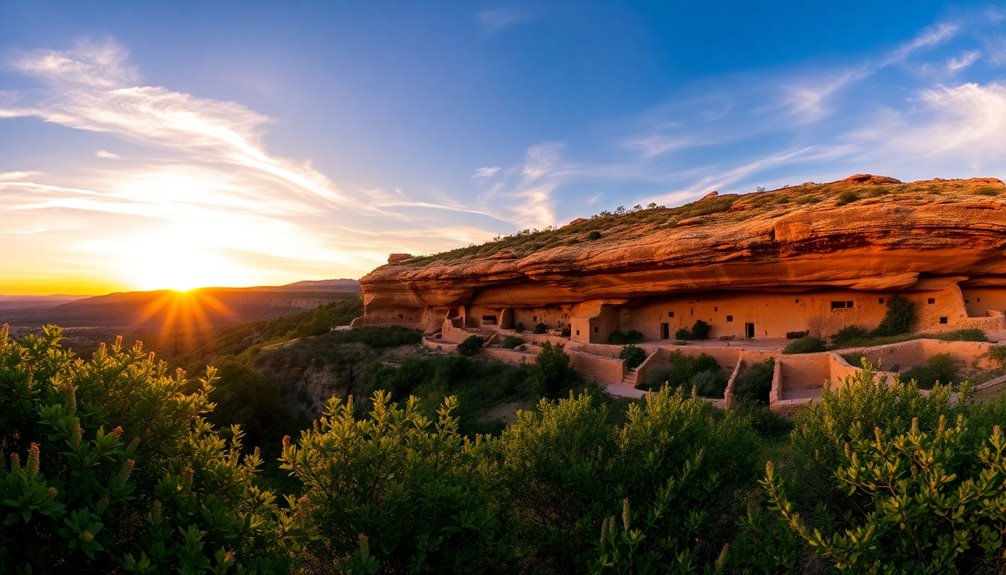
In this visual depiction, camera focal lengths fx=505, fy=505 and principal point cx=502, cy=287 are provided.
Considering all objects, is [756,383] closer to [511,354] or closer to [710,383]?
[710,383]

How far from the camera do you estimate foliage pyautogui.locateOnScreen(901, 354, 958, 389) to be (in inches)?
523

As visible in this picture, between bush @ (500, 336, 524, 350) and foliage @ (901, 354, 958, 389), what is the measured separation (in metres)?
15.1

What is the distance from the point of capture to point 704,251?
18125 millimetres

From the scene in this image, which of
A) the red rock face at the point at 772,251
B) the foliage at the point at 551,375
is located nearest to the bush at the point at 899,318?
the red rock face at the point at 772,251

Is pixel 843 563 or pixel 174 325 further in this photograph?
pixel 174 325

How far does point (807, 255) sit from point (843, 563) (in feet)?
50.5

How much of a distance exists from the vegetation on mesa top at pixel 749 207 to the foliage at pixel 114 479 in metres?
18.9

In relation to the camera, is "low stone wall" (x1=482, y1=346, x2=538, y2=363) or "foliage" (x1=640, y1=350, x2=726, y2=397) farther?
"low stone wall" (x1=482, y1=346, x2=538, y2=363)

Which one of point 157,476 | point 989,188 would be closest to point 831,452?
point 157,476

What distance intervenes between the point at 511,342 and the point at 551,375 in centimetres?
625

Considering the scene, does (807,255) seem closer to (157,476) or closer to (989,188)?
(989,188)

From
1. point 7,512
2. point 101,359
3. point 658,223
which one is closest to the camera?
point 7,512

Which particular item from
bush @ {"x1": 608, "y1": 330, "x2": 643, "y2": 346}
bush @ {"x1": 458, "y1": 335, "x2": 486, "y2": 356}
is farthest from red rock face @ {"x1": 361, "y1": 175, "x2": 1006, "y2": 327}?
bush @ {"x1": 458, "y1": 335, "x2": 486, "y2": 356}

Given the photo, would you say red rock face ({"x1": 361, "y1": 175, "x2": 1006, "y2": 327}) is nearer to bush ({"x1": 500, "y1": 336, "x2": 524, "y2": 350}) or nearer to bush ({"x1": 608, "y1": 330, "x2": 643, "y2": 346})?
bush ({"x1": 608, "y1": 330, "x2": 643, "y2": 346})
